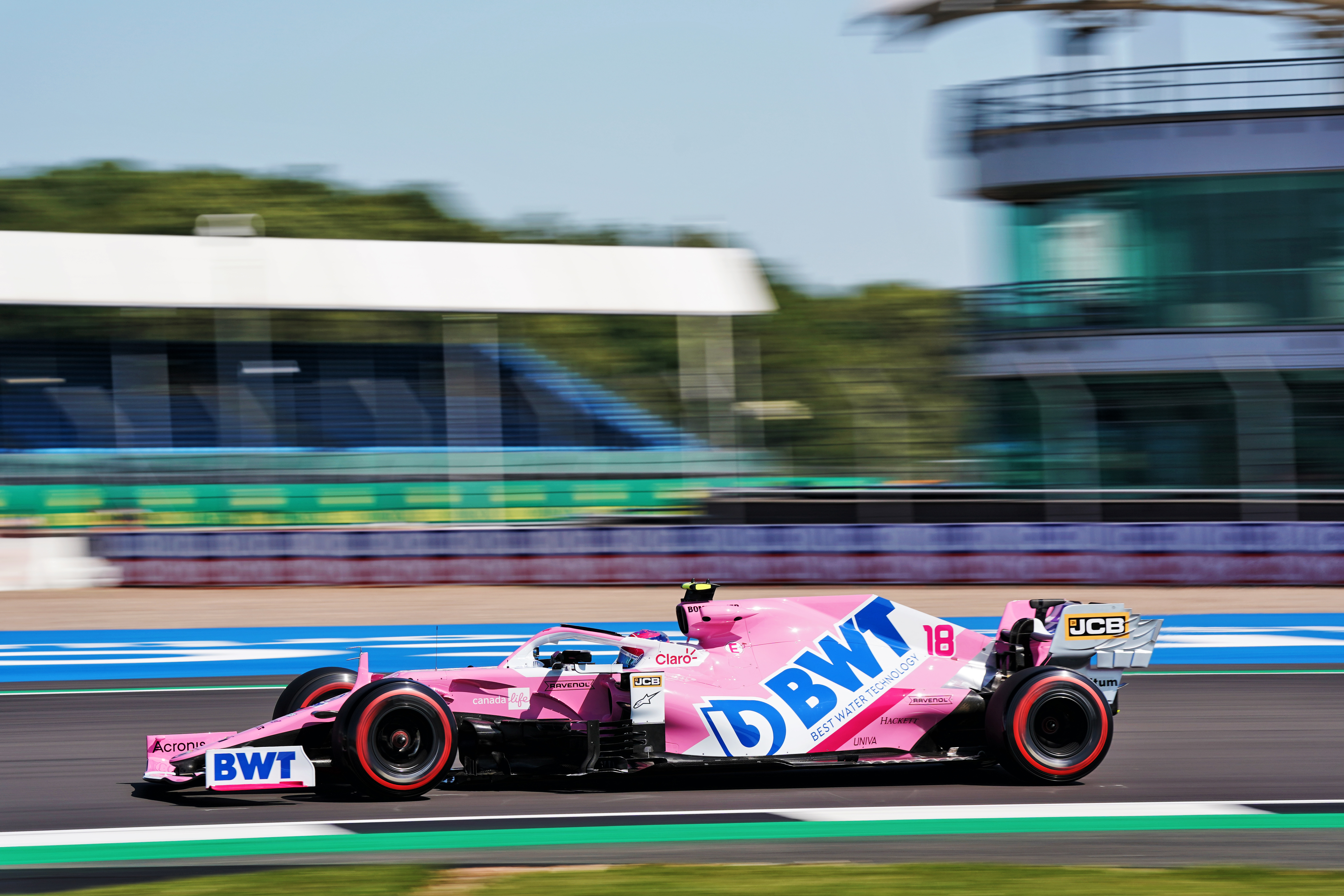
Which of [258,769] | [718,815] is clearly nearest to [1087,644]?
[718,815]

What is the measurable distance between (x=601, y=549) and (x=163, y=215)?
36822 millimetres

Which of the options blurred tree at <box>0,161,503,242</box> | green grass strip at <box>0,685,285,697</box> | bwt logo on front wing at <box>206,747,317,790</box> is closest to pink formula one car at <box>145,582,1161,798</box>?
bwt logo on front wing at <box>206,747,317,790</box>

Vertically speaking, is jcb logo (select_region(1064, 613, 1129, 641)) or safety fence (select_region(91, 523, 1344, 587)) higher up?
jcb logo (select_region(1064, 613, 1129, 641))

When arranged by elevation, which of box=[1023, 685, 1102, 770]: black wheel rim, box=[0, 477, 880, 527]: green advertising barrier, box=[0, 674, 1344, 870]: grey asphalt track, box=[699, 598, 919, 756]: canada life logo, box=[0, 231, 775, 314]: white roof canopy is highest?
box=[0, 231, 775, 314]: white roof canopy

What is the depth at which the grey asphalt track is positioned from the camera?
5746mm

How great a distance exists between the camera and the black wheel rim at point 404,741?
6.40 m

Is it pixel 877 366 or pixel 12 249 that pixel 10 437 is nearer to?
pixel 12 249

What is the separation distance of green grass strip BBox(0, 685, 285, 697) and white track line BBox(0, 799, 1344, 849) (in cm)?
411

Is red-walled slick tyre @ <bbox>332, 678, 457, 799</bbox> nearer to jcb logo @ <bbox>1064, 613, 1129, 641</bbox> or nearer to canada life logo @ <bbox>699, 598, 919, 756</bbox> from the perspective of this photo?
canada life logo @ <bbox>699, 598, 919, 756</bbox>

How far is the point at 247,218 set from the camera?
24.5 metres

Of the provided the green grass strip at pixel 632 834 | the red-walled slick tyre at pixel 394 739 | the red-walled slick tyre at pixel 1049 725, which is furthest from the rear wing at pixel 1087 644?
the red-walled slick tyre at pixel 394 739

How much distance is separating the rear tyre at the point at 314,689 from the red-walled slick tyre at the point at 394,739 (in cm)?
60

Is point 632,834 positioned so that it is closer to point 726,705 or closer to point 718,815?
point 718,815

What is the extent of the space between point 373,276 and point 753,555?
34.0 feet
